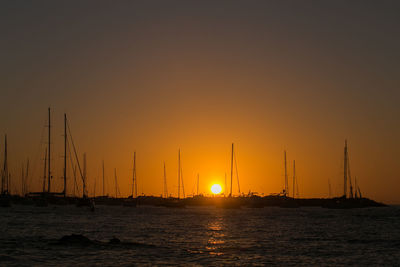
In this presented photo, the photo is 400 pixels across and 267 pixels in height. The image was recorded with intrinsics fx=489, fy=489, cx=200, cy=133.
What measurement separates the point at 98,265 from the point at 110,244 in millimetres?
10086

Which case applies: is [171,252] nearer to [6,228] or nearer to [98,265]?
[98,265]

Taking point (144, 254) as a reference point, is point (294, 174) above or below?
above

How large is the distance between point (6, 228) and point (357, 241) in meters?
37.8

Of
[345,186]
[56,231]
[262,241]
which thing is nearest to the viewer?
[262,241]

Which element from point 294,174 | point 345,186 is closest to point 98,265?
point 345,186

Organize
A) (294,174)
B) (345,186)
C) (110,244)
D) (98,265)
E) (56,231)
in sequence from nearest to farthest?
(98,265) < (110,244) < (56,231) < (345,186) < (294,174)

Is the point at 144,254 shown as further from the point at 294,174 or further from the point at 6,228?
the point at 294,174

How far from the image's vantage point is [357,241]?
49031 millimetres

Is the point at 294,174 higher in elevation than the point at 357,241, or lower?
higher

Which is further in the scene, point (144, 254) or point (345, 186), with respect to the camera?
point (345, 186)

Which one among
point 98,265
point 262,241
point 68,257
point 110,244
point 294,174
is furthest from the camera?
point 294,174

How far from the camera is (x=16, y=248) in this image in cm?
3762

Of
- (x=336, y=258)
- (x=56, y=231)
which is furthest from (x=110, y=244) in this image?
(x=336, y=258)

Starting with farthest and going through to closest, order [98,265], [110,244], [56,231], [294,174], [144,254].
Result: [294,174], [56,231], [110,244], [144,254], [98,265]
